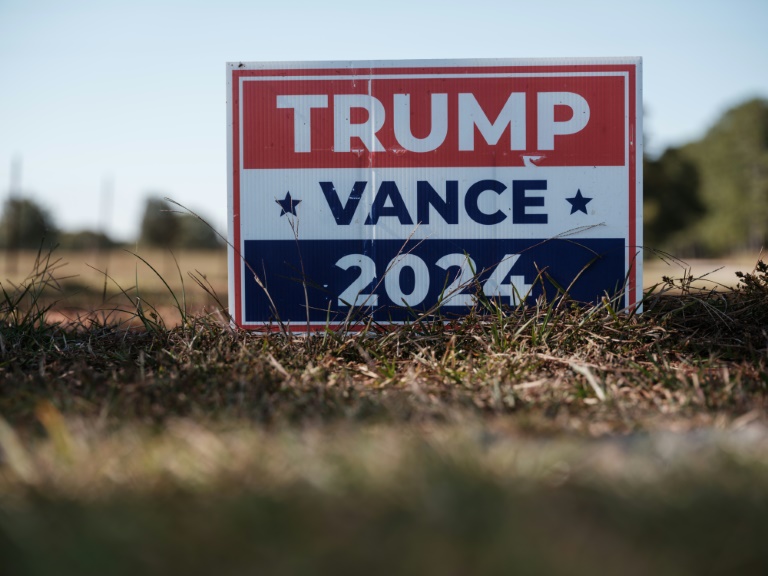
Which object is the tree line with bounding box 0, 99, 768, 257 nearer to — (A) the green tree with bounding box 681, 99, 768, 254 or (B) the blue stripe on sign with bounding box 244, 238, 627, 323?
(A) the green tree with bounding box 681, 99, 768, 254

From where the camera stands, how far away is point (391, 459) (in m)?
2.45

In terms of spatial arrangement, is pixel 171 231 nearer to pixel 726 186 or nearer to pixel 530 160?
pixel 726 186

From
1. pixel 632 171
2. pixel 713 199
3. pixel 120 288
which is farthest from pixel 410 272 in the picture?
pixel 713 199

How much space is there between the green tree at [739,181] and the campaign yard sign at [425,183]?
58955 mm

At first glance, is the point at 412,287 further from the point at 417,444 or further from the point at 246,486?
the point at 246,486

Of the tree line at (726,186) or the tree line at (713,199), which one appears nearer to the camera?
the tree line at (713,199)

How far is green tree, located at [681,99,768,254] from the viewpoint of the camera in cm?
5912

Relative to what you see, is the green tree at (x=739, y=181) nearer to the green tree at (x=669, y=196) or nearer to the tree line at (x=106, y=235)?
the green tree at (x=669, y=196)

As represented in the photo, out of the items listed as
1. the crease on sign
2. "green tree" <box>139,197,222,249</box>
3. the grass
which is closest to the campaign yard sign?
the crease on sign

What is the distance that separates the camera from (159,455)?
257cm

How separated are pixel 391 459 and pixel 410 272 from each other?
10.2 ft

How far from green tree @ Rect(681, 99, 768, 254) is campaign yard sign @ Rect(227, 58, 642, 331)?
59.0 m


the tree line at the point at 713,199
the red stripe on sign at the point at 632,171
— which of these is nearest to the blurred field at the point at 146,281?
the red stripe on sign at the point at 632,171

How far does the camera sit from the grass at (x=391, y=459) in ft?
6.32
